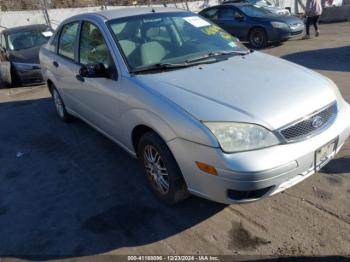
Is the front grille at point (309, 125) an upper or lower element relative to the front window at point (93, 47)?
lower

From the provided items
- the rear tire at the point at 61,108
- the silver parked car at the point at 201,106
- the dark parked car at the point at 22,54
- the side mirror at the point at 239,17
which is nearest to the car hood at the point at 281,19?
the side mirror at the point at 239,17

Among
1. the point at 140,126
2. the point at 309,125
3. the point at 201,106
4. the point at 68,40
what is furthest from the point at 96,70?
the point at 309,125

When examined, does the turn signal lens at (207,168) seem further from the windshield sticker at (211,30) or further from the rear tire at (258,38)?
the rear tire at (258,38)

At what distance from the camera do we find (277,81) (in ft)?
10.9

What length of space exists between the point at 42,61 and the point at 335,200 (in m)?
4.94

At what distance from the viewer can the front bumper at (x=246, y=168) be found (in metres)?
2.68

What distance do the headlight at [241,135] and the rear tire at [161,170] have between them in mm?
550

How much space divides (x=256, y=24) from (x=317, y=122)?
392 inches

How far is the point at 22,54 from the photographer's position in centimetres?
957

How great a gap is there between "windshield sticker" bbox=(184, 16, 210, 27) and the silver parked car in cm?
2

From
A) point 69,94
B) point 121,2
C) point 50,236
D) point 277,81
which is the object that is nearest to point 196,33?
point 277,81

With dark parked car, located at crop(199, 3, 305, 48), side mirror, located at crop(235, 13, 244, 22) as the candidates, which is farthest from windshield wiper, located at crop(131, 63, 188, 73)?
side mirror, located at crop(235, 13, 244, 22)

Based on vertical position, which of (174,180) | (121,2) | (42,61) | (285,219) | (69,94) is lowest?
(285,219)

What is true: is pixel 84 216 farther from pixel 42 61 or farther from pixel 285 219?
pixel 42 61
